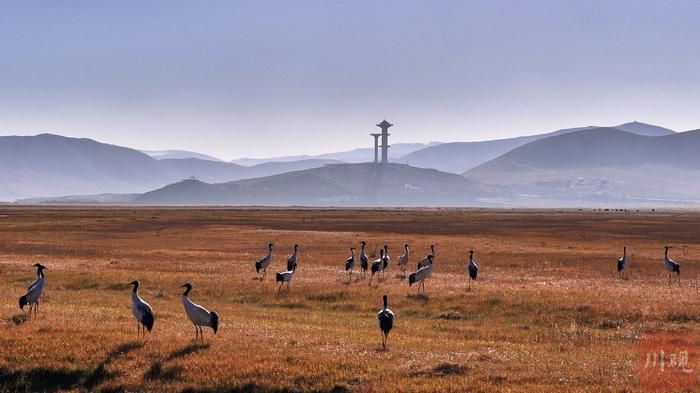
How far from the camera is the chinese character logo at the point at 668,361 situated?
1672cm

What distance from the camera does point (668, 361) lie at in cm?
1927

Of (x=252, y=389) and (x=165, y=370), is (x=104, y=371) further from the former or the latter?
(x=252, y=389)

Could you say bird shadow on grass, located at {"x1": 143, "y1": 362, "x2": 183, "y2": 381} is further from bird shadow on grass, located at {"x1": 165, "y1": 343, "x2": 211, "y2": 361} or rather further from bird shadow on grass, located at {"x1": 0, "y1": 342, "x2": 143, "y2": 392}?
bird shadow on grass, located at {"x1": 0, "y1": 342, "x2": 143, "y2": 392}

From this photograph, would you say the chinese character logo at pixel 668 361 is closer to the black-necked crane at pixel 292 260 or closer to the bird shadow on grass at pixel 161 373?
the bird shadow on grass at pixel 161 373

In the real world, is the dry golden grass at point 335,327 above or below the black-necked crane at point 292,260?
below

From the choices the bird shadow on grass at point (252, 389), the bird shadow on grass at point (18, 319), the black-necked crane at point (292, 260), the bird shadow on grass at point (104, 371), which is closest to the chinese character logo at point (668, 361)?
the bird shadow on grass at point (252, 389)

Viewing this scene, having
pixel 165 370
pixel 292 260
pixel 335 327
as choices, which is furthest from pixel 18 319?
pixel 292 260

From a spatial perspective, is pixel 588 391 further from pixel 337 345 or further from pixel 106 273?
pixel 106 273

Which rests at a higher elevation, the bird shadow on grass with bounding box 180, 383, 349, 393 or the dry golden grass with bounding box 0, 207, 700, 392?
the dry golden grass with bounding box 0, 207, 700, 392

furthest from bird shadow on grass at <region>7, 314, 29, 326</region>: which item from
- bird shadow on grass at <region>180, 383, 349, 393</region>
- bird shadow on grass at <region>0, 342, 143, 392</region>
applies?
bird shadow on grass at <region>180, 383, 349, 393</region>

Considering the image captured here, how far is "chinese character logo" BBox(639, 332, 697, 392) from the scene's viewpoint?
54.9 feet

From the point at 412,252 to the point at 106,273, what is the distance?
29774mm

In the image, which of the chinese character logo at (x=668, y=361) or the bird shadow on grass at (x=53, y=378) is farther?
the bird shadow on grass at (x=53, y=378)

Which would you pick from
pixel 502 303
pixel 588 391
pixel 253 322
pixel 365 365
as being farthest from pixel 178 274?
pixel 588 391
